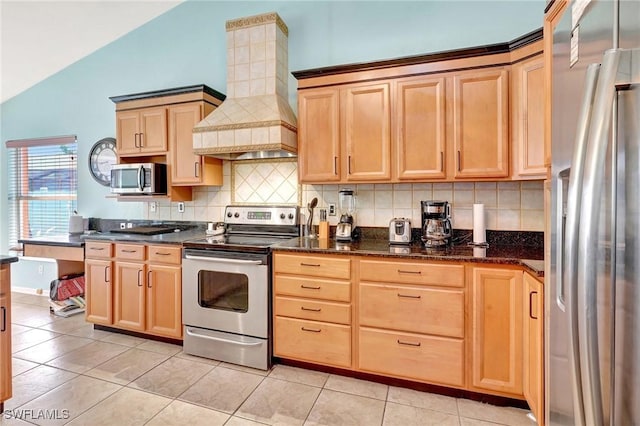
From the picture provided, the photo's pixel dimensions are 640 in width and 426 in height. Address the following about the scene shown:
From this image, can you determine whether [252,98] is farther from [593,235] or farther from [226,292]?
[593,235]

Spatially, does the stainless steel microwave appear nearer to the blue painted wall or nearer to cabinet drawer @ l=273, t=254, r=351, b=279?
the blue painted wall

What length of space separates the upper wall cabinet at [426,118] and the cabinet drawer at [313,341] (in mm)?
1159

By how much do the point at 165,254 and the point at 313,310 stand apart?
144cm

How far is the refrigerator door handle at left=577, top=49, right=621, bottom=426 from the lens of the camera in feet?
2.11

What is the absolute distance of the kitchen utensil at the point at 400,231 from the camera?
95.8 inches

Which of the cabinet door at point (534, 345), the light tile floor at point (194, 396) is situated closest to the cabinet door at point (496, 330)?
the cabinet door at point (534, 345)

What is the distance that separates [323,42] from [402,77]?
3.39ft

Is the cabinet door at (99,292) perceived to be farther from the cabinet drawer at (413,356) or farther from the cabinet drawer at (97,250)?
the cabinet drawer at (413,356)

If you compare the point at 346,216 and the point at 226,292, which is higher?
the point at 346,216

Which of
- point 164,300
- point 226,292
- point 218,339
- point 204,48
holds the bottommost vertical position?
point 218,339

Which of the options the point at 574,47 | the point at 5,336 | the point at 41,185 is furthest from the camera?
the point at 41,185

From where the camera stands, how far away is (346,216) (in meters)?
2.71

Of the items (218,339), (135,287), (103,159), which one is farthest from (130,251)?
(103,159)

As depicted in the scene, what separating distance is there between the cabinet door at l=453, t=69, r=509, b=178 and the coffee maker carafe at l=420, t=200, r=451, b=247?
28cm
